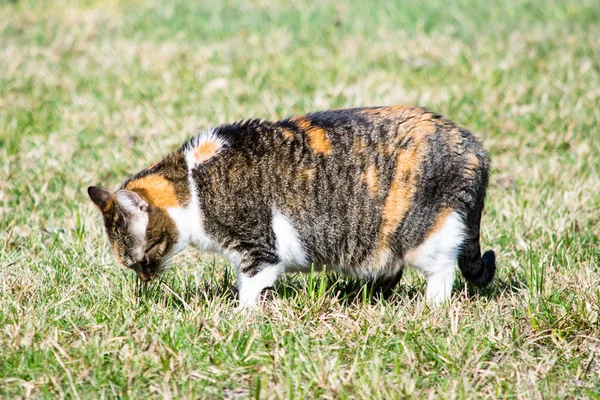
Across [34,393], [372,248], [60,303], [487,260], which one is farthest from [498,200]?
[34,393]

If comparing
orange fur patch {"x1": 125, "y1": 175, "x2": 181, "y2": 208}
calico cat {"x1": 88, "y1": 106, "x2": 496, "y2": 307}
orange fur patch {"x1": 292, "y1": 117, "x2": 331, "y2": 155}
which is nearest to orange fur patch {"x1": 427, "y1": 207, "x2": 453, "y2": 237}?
calico cat {"x1": 88, "y1": 106, "x2": 496, "y2": 307}

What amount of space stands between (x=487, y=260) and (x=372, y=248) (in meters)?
0.60

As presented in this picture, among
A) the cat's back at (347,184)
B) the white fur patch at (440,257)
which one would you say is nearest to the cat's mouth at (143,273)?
the cat's back at (347,184)

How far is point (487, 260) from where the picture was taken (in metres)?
3.99

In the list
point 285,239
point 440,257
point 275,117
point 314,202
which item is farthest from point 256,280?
point 275,117

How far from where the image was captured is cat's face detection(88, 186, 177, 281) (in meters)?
3.73

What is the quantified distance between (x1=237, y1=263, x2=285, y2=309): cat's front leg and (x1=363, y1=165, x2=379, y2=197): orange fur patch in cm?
57

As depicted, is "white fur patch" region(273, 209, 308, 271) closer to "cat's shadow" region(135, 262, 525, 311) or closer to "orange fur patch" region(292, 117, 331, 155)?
"cat's shadow" region(135, 262, 525, 311)

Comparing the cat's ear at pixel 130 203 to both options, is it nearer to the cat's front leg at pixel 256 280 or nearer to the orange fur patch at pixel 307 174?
the cat's front leg at pixel 256 280

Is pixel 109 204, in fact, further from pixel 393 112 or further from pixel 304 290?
pixel 393 112

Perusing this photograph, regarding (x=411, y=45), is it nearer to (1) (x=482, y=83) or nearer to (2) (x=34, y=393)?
(1) (x=482, y=83)

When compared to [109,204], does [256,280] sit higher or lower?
lower

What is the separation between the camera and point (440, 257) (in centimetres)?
389

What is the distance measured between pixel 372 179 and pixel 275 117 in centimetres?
280
